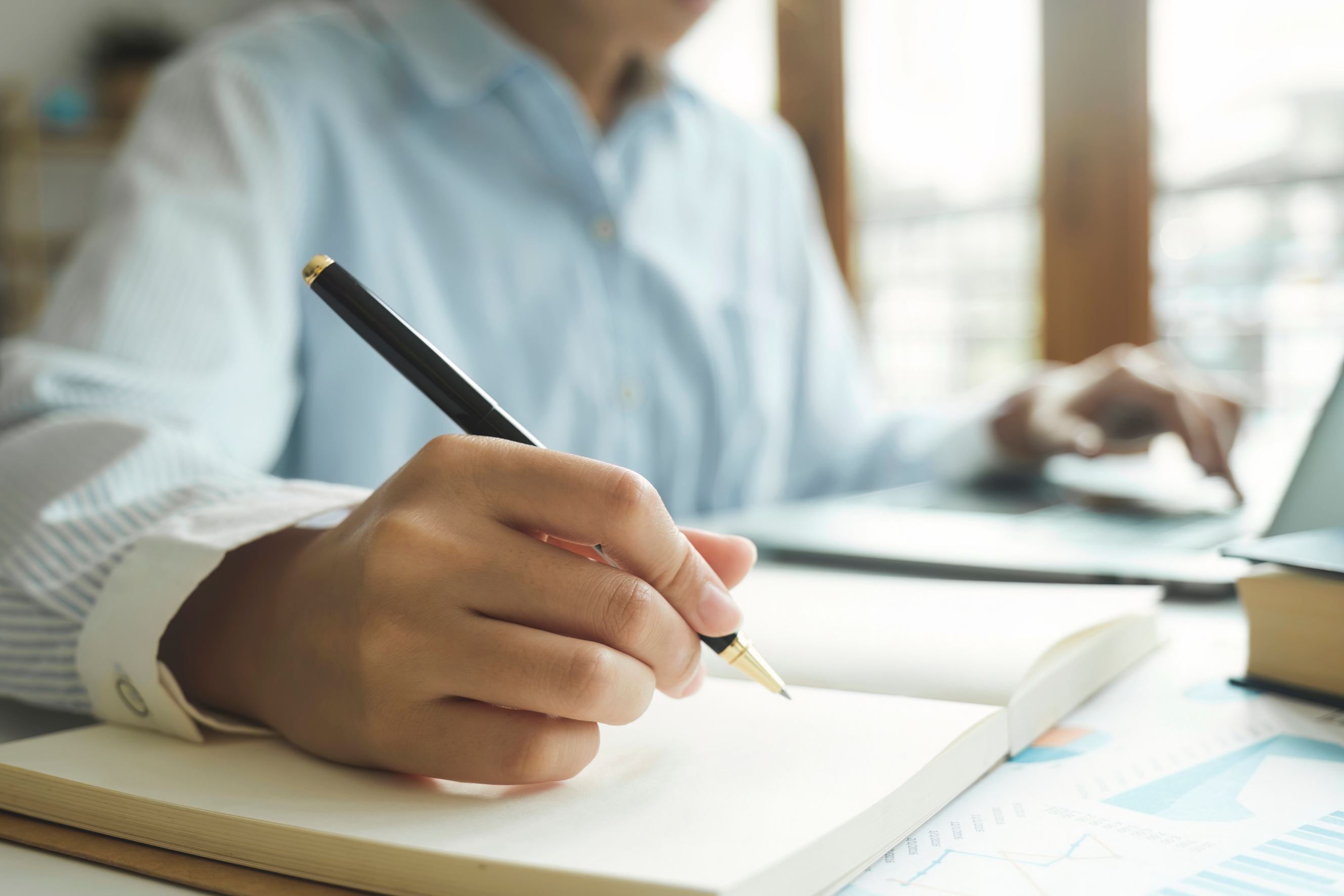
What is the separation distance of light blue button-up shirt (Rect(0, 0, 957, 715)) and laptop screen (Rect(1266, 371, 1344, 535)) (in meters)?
0.40

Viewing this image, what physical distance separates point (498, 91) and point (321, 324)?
10.6 inches

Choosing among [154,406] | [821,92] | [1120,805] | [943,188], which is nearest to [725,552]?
[1120,805]

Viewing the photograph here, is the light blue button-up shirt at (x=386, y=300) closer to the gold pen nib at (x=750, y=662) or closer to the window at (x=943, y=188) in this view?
the gold pen nib at (x=750, y=662)

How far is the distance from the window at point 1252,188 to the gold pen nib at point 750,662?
171 cm

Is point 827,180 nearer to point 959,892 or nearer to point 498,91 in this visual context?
point 498,91

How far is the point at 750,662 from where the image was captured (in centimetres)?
32

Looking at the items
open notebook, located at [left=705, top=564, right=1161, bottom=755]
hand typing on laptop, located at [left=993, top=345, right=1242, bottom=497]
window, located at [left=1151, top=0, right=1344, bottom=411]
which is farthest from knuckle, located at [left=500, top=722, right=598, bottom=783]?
window, located at [left=1151, top=0, right=1344, bottom=411]

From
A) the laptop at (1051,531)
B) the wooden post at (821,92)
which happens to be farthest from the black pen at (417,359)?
the wooden post at (821,92)

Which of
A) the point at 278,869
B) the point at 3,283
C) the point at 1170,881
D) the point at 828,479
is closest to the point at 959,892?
the point at 1170,881

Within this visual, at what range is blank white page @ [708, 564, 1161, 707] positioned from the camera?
356mm

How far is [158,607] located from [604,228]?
2.01 ft

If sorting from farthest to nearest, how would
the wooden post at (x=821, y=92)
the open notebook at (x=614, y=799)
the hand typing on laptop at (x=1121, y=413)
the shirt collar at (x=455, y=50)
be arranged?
1. the wooden post at (x=821, y=92)
2. the shirt collar at (x=455, y=50)
3. the hand typing on laptop at (x=1121, y=413)
4. the open notebook at (x=614, y=799)

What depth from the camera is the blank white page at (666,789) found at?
239mm

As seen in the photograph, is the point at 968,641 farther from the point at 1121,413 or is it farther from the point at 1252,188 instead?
the point at 1252,188
